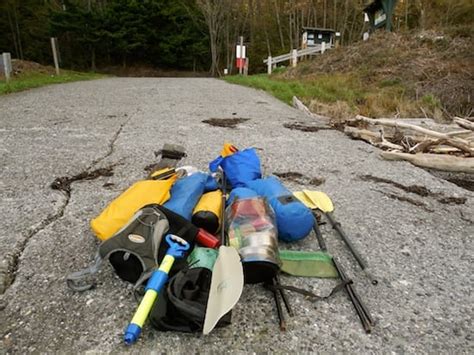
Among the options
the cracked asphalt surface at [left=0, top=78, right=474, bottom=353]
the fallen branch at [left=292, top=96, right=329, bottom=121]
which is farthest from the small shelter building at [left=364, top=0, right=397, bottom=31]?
the cracked asphalt surface at [left=0, top=78, right=474, bottom=353]

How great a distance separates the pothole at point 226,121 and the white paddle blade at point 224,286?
385 centimetres

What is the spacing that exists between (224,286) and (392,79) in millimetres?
10023

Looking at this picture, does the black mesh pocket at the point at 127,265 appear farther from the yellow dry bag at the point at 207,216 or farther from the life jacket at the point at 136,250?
the yellow dry bag at the point at 207,216

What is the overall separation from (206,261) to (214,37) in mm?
26117

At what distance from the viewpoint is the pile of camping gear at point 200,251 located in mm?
1314

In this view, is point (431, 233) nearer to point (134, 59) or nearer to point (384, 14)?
point (384, 14)

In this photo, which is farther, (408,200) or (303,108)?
(303,108)

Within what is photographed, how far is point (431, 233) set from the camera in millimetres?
2180

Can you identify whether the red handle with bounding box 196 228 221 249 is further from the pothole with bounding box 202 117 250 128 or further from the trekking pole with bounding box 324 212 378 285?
the pothole with bounding box 202 117 250 128

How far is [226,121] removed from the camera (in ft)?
18.1

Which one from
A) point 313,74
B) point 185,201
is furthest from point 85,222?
point 313,74

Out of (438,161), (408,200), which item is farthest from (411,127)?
(408,200)

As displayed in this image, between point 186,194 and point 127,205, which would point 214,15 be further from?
point 127,205

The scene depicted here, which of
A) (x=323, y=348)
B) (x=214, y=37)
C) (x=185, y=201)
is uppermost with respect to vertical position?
(x=214, y=37)
